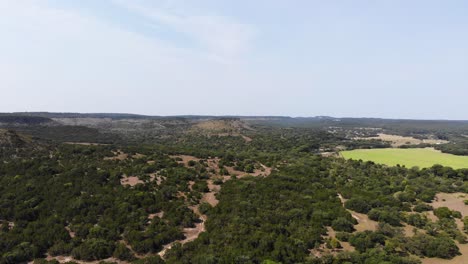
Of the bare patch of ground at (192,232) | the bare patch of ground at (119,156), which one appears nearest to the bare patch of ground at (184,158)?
the bare patch of ground at (119,156)

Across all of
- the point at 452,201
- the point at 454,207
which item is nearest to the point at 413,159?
the point at 452,201

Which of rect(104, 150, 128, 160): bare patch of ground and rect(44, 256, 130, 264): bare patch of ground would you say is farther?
rect(104, 150, 128, 160): bare patch of ground

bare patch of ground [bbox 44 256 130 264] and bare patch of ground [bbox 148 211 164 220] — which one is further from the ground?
bare patch of ground [bbox 148 211 164 220]

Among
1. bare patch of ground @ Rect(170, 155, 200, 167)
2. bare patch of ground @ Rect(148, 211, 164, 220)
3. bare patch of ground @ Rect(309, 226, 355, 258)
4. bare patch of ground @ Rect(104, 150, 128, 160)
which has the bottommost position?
bare patch of ground @ Rect(309, 226, 355, 258)

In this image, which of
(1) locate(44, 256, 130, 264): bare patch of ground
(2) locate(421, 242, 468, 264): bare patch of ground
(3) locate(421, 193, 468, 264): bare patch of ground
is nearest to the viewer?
(1) locate(44, 256, 130, 264): bare patch of ground

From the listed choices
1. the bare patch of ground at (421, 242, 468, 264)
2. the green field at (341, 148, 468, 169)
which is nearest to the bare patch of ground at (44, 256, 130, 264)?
the bare patch of ground at (421, 242, 468, 264)

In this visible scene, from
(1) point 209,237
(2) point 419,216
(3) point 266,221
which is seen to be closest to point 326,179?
(2) point 419,216

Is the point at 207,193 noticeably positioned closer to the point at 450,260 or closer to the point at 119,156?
the point at 119,156

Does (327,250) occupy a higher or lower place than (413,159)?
lower

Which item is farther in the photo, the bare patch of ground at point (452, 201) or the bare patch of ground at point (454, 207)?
the bare patch of ground at point (452, 201)

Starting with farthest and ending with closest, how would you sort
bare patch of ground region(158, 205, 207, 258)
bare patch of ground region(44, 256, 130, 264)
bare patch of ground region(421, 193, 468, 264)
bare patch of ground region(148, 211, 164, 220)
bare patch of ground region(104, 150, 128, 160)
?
bare patch of ground region(104, 150, 128, 160) < bare patch of ground region(148, 211, 164, 220) < bare patch of ground region(158, 205, 207, 258) < bare patch of ground region(421, 193, 468, 264) < bare patch of ground region(44, 256, 130, 264)

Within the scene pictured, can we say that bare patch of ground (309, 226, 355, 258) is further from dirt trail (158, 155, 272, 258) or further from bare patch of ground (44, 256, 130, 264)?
bare patch of ground (44, 256, 130, 264)

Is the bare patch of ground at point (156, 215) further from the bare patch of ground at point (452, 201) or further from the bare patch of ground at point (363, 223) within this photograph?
the bare patch of ground at point (452, 201)
